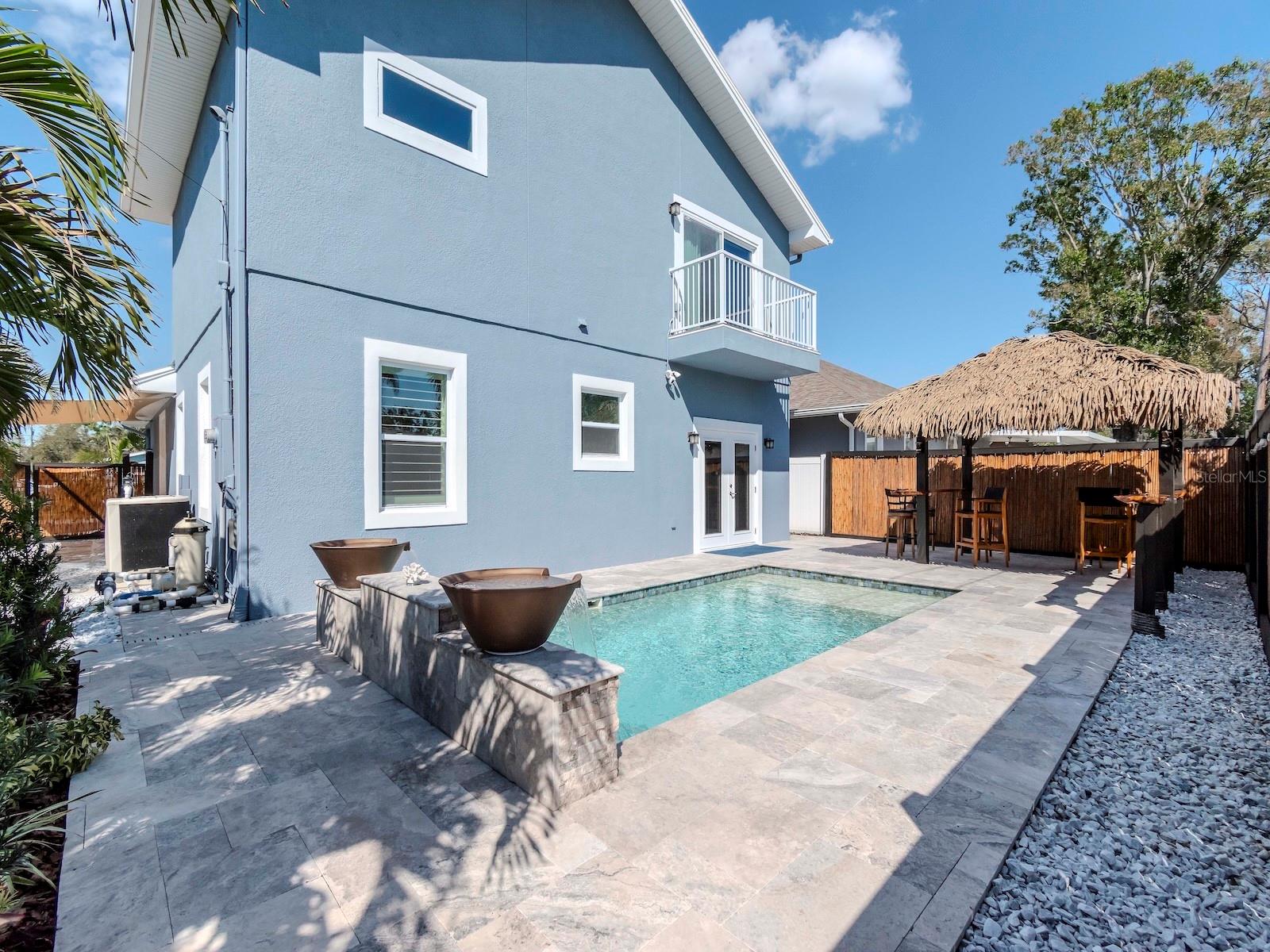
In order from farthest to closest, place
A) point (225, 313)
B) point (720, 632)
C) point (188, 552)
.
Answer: point (188, 552) < point (720, 632) < point (225, 313)

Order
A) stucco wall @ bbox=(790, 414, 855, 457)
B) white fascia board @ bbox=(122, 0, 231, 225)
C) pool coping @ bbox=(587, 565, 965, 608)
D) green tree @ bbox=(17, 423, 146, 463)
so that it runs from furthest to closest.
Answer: green tree @ bbox=(17, 423, 146, 463)
stucco wall @ bbox=(790, 414, 855, 457)
pool coping @ bbox=(587, 565, 965, 608)
white fascia board @ bbox=(122, 0, 231, 225)

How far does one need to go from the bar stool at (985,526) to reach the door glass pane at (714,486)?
4093 mm

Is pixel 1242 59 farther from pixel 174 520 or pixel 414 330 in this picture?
pixel 174 520

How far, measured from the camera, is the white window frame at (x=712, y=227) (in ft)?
33.4

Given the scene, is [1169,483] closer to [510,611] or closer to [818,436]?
[510,611]

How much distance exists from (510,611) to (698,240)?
32.0 feet

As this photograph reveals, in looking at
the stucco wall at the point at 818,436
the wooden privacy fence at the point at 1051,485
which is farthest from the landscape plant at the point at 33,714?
the stucco wall at the point at 818,436

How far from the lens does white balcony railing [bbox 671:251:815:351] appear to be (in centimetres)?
983

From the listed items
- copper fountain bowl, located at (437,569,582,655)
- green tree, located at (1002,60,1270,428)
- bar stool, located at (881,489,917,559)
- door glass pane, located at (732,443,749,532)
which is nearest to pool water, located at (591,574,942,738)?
copper fountain bowl, located at (437,569,582,655)

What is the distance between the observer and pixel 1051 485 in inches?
401

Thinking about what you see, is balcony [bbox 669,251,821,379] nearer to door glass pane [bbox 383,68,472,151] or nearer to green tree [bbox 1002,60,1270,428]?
door glass pane [bbox 383,68,472,151]

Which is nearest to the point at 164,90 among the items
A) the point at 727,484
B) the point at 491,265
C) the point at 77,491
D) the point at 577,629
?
the point at 491,265

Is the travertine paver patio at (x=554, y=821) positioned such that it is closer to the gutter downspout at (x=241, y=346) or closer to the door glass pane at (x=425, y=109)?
the gutter downspout at (x=241, y=346)

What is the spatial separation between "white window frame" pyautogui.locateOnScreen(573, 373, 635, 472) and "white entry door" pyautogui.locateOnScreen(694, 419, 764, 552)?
1688mm
